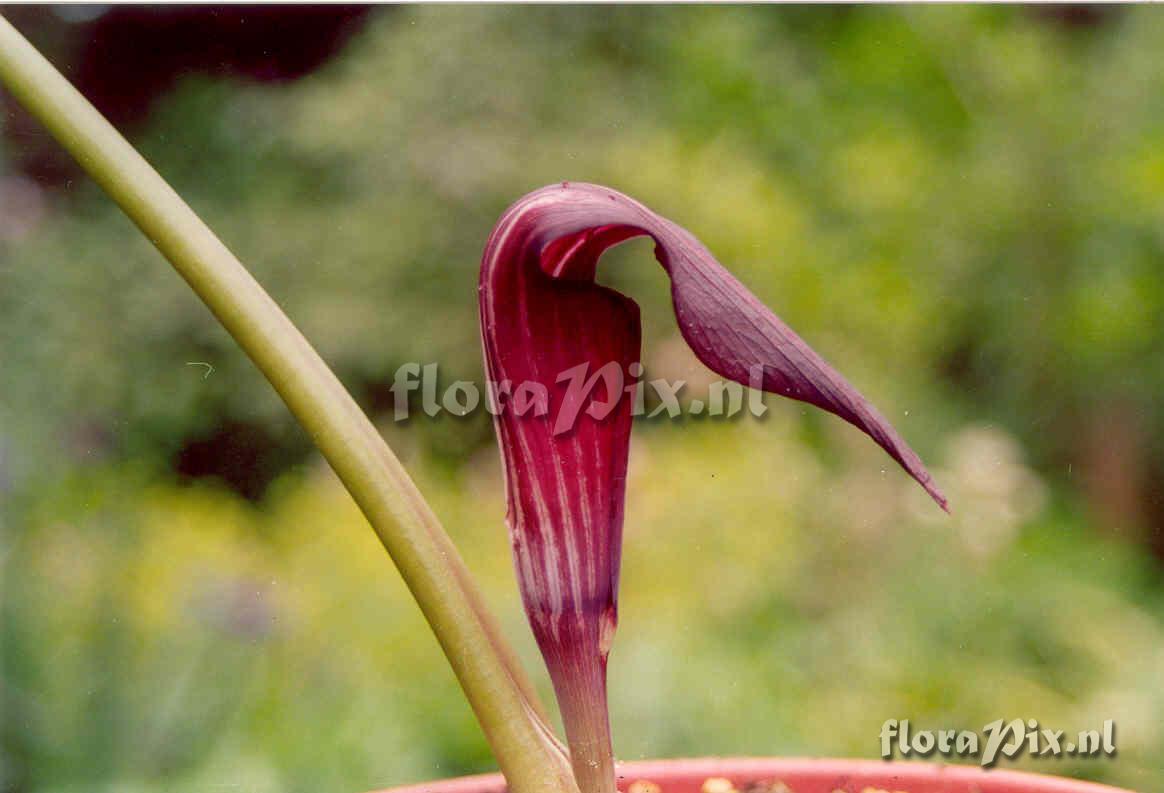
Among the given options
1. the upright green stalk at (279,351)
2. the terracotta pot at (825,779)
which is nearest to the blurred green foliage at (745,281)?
the terracotta pot at (825,779)

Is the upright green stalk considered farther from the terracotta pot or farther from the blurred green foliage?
the blurred green foliage

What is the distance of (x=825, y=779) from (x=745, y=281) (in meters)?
1.27

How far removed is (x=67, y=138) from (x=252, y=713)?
741mm

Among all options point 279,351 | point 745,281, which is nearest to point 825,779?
point 279,351

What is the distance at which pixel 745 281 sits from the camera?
1739 mm

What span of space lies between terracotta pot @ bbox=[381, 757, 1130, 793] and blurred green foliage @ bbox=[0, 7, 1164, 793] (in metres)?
0.92

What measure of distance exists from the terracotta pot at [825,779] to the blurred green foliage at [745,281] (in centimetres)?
92

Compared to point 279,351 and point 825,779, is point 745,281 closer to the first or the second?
point 825,779

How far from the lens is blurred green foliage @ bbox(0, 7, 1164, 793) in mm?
1554

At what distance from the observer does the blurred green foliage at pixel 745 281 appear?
5.10ft

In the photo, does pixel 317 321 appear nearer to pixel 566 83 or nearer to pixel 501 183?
pixel 501 183

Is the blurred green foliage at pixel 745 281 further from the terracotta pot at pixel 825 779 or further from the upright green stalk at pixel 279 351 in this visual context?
the upright green stalk at pixel 279 351

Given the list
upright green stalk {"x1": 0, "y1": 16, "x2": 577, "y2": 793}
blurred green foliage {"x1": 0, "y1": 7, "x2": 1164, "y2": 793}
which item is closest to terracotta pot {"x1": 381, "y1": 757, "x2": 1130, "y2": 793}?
upright green stalk {"x1": 0, "y1": 16, "x2": 577, "y2": 793}

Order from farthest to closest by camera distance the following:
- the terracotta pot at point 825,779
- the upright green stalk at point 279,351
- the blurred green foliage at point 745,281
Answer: the blurred green foliage at point 745,281 < the terracotta pot at point 825,779 < the upright green stalk at point 279,351
